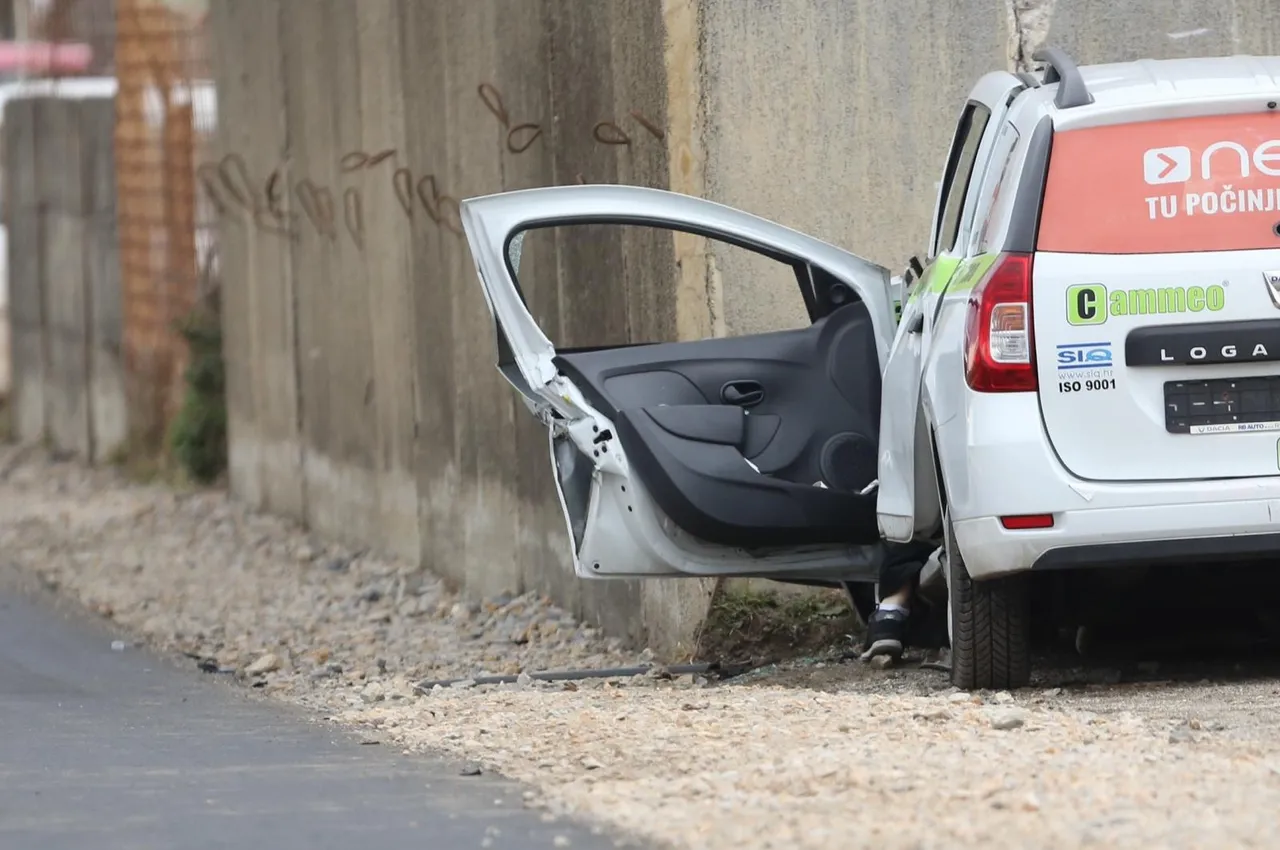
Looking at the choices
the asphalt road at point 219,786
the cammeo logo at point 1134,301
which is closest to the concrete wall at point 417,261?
the asphalt road at point 219,786

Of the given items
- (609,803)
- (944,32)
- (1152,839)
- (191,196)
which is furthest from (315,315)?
(1152,839)

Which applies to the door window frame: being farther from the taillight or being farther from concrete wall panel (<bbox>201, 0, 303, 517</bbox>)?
concrete wall panel (<bbox>201, 0, 303, 517</bbox>)

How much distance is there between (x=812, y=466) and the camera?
8266 millimetres

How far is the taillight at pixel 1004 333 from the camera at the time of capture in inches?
270

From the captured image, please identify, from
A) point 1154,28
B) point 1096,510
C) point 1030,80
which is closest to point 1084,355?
point 1096,510

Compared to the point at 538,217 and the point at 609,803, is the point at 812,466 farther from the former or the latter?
the point at 609,803

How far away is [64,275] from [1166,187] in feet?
47.0

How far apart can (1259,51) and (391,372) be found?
204 inches

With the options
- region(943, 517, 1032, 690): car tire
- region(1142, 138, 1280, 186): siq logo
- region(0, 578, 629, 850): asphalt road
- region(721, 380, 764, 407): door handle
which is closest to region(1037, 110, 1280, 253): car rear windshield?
region(1142, 138, 1280, 186): siq logo

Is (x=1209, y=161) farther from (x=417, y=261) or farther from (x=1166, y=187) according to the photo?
(x=417, y=261)

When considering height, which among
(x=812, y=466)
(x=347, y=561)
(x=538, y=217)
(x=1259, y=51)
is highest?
(x=1259, y=51)

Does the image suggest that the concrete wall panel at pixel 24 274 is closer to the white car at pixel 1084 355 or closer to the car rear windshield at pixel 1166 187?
the white car at pixel 1084 355

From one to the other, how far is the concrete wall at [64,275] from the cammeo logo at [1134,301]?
1263 centimetres

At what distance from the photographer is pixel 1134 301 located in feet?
22.5
